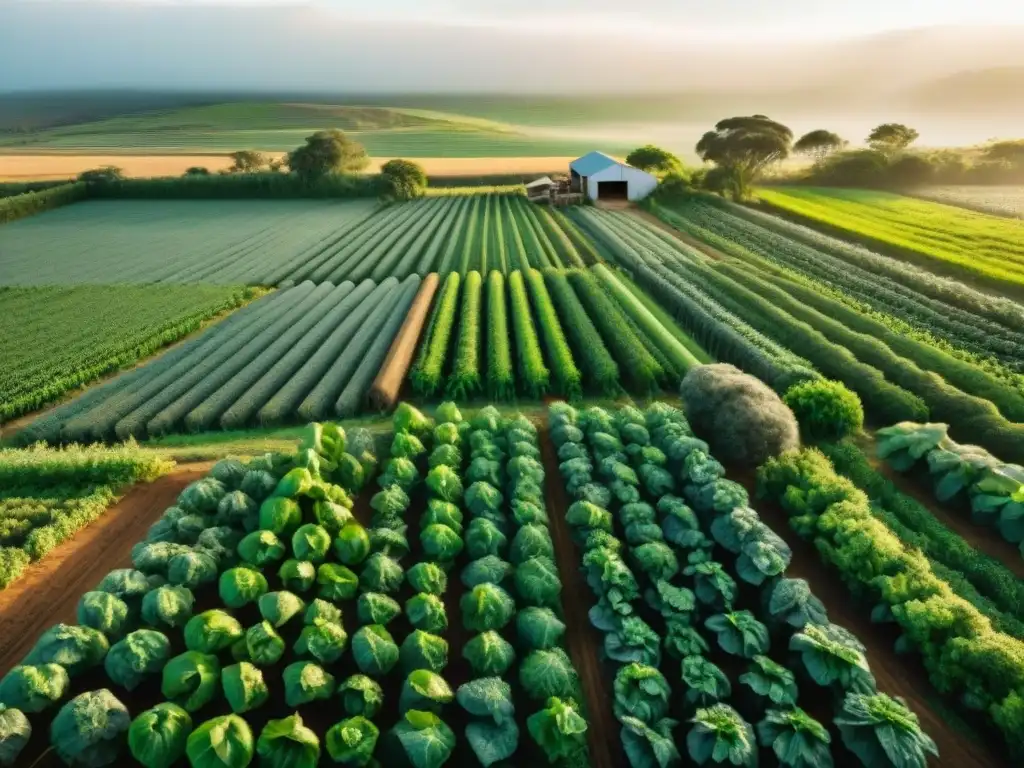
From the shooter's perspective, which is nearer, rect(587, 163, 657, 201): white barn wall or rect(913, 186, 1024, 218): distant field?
rect(913, 186, 1024, 218): distant field

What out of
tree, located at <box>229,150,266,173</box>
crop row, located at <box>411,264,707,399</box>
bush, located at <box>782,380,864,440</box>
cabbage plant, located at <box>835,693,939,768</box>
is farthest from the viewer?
tree, located at <box>229,150,266,173</box>

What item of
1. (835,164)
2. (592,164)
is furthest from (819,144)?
(592,164)

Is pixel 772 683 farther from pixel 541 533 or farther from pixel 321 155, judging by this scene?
pixel 321 155

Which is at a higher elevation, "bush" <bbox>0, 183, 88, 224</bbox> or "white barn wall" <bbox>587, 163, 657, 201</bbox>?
"white barn wall" <bbox>587, 163, 657, 201</bbox>

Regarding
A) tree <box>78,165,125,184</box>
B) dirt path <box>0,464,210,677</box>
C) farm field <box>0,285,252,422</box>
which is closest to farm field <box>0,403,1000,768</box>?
dirt path <box>0,464,210,677</box>

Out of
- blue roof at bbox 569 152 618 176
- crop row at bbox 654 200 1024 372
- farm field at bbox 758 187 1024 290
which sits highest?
blue roof at bbox 569 152 618 176

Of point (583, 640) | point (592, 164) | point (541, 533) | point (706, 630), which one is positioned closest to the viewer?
point (706, 630)

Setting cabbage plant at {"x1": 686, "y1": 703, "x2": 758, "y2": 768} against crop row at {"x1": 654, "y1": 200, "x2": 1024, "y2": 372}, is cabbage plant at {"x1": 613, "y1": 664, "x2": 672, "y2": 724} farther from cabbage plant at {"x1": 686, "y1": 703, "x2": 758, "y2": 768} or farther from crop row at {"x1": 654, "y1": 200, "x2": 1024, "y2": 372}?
crop row at {"x1": 654, "y1": 200, "x2": 1024, "y2": 372}

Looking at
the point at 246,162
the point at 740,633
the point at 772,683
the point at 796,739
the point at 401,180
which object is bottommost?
the point at 796,739

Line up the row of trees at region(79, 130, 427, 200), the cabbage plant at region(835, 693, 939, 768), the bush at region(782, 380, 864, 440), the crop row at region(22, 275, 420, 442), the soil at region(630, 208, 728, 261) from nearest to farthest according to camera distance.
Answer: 1. the cabbage plant at region(835, 693, 939, 768)
2. the bush at region(782, 380, 864, 440)
3. the crop row at region(22, 275, 420, 442)
4. the soil at region(630, 208, 728, 261)
5. the row of trees at region(79, 130, 427, 200)
